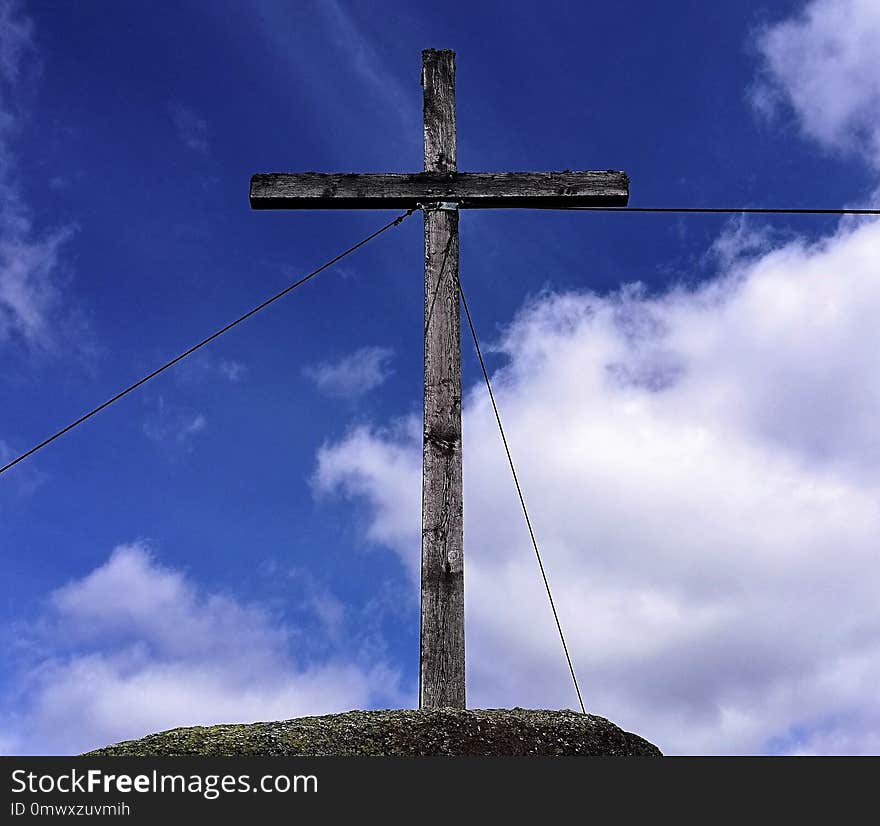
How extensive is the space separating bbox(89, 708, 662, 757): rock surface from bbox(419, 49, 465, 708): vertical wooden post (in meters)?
0.63

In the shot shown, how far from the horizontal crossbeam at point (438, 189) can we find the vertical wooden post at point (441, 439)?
0.16 m

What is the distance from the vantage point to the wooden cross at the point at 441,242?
7191mm

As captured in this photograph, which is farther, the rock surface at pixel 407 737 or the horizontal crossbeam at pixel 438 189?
the horizontal crossbeam at pixel 438 189

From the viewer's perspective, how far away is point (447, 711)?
254 inches

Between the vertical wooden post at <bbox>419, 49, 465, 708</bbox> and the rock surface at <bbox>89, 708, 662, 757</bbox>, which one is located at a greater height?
the vertical wooden post at <bbox>419, 49, 465, 708</bbox>

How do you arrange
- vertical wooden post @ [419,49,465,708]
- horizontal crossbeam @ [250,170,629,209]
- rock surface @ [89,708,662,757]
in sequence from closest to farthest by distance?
1. rock surface @ [89,708,662,757]
2. vertical wooden post @ [419,49,465,708]
3. horizontal crossbeam @ [250,170,629,209]

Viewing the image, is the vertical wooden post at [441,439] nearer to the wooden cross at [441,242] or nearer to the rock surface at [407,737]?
the wooden cross at [441,242]

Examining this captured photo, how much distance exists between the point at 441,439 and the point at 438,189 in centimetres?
225

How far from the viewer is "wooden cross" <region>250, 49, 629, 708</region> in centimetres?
719

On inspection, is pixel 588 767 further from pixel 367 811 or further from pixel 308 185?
pixel 308 185

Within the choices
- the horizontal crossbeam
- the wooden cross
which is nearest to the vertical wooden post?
the wooden cross

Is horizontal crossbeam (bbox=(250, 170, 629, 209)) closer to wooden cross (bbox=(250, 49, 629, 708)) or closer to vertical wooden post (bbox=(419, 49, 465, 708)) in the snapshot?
wooden cross (bbox=(250, 49, 629, 708))

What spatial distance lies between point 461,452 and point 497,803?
132 inches

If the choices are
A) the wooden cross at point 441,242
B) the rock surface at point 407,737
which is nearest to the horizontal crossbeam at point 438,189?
the wooden cross at point 441,242
